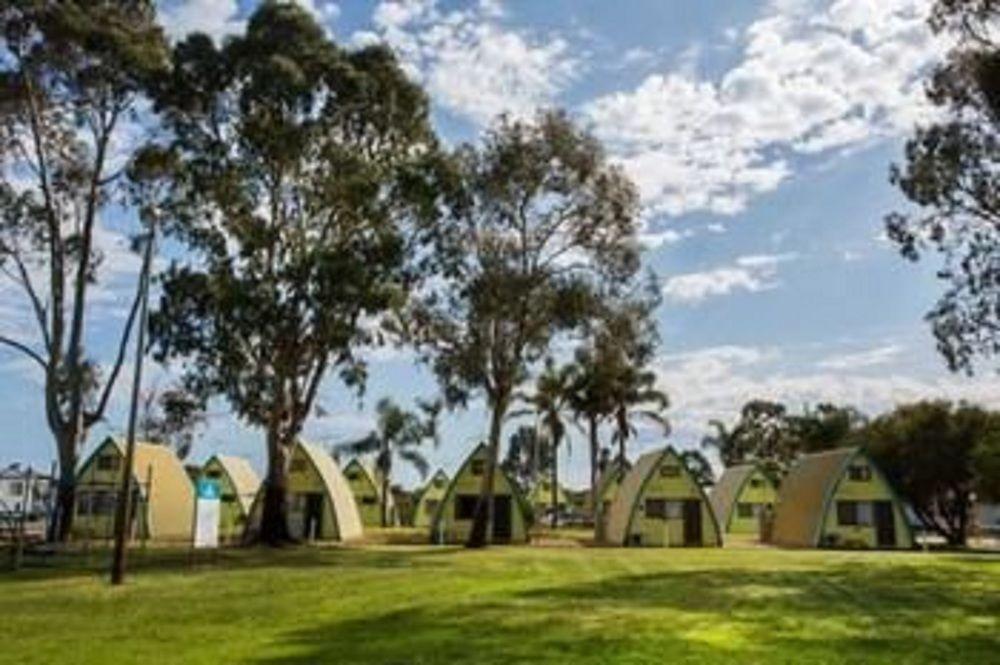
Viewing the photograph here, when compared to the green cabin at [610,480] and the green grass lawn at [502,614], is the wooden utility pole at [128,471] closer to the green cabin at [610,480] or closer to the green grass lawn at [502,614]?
the green grass lawn at [502,614]

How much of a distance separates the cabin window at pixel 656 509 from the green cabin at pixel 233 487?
74.0ft

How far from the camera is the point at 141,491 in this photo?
56781mm

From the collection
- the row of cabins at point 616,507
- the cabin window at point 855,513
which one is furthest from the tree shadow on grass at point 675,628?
the cabin window at point 855,513

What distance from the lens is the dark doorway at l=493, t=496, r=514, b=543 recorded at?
56844 mm

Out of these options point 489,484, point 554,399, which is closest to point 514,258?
point 489,484

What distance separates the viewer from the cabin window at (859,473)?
195 ft

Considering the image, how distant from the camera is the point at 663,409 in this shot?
81250 mm

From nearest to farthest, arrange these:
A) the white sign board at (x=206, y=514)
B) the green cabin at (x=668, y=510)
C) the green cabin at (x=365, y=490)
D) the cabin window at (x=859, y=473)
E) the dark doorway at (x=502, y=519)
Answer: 1. the white sign board at (x=206, y=514)
2. the dark doorway at (x=502, y=519)
3. the green cabin at (x=668, y=510)
4. the cabin window at (x=859, y=473)
5. the green cabin at (x=365, y=490)

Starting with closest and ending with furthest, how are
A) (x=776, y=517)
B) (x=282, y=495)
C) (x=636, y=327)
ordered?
(x=282, y=495) → (x=636, y=327) → (x=776, y=517)

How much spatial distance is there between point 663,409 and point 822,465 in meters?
19.9

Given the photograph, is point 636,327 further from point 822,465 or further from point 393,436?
Answer: point 393,436

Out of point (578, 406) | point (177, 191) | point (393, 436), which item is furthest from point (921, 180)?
point (393, 436)

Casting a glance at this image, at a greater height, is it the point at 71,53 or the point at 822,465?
the point at 71,53

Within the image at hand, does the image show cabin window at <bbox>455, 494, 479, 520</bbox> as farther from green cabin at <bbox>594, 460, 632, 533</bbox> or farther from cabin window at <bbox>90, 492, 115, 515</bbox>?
green cabin at <bbox>594, 460, 632, 533</bbox>
